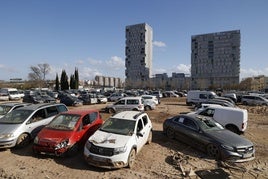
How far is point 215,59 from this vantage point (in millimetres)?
117062

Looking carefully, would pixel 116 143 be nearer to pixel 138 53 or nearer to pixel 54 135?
pixel 54 135

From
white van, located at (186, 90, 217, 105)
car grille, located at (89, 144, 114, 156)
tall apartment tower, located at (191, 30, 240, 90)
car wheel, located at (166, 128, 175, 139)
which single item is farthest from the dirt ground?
tall apartment tower, located at (191, 30, 240, 90)

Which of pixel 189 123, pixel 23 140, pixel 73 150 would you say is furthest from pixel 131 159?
pixel 23 140

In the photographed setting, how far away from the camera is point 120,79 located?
624 ft

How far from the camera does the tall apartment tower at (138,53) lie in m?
126

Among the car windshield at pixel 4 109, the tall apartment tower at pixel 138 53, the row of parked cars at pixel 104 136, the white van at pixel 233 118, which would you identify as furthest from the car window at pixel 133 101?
the tall apartment tower at pixel 138 53

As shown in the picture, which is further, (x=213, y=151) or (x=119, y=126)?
(x=213, y=151)

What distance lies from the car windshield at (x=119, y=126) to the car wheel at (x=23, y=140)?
3.30 metres

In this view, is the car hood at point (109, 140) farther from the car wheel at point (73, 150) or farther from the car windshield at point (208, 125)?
the car windshield at point (208, 125)

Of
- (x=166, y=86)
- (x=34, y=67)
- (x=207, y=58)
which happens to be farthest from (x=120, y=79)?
(x=34, y=67)

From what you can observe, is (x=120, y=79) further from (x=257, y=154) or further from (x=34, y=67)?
(x=257, y=154)

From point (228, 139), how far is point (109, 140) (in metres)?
4.68

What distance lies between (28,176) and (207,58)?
12267cm

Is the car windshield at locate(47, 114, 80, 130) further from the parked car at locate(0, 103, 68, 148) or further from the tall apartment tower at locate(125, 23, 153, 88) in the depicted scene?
the tall apartment tower at locate(125, 23, 153, 88)
